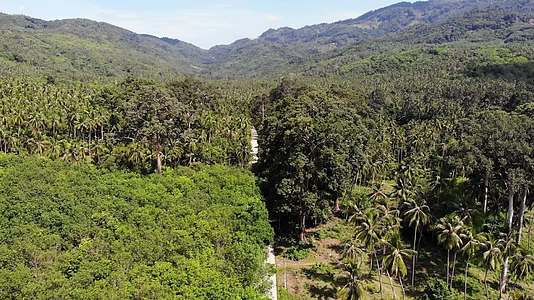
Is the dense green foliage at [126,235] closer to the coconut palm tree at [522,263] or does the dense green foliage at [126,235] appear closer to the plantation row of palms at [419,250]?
the plantation row of palms at [419,250]

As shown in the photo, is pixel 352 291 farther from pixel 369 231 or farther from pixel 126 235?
pixel 126 235

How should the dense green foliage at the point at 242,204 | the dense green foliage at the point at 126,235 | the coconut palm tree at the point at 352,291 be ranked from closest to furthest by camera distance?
the dense green foliage at the point at 126,235 → the dense green foliage at the point at 242,204 → the coconut palm tree at the point at 352,291

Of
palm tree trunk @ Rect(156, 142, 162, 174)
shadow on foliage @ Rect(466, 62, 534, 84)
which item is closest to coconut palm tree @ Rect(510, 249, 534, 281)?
palm tree trunk @ Rect(156, 142, 162, 174)

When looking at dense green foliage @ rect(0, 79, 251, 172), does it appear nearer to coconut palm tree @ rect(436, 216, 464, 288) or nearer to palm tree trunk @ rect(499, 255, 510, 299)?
coconut palm tree @ rect(436, 216, 464, 288)

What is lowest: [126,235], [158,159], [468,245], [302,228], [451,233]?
[302,228]

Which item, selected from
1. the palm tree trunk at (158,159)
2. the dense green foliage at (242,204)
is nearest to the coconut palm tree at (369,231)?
the dense green foliage at (242,204)

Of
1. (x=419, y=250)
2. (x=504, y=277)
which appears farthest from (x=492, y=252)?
(x=419, y=250)

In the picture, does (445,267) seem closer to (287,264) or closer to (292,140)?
(287,264)

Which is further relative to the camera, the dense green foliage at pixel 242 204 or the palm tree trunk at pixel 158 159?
the palm tree trunk at pixel 158 159

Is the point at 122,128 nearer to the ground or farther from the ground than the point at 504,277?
farther from the ground
